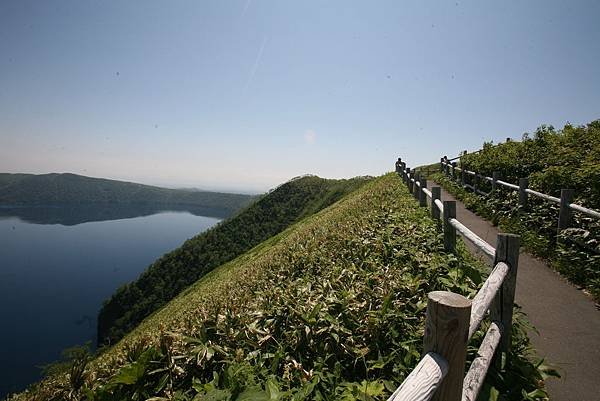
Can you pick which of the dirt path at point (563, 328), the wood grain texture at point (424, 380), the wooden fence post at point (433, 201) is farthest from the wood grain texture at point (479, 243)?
the wood grain texture at point (424, 380)

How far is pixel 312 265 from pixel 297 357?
14.6 ft

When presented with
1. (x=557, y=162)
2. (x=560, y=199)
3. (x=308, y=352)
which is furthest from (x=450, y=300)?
(x=557, y=162)

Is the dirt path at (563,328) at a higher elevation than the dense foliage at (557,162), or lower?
lower

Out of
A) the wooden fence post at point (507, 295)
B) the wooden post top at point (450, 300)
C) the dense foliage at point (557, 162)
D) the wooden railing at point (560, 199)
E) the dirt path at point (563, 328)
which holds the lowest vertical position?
the dirt path at point (563, 328)

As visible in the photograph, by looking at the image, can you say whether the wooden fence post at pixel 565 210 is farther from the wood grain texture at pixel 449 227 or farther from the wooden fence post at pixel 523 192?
the wood grain texture at pixel 449 227

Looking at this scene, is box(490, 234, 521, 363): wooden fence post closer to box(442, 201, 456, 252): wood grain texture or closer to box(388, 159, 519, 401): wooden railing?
box(388, 159, 519, 401): wooden railing

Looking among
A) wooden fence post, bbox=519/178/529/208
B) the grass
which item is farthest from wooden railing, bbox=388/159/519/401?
wooden fence post, bbox=519/178/529/208

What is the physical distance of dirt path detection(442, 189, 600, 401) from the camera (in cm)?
350

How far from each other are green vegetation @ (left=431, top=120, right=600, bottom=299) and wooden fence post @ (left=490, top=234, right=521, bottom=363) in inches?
154

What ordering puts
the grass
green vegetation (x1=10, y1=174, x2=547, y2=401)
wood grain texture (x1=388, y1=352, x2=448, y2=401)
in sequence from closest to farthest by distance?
wood grain texture (x1=388, y1=352, x2=448, y2=401) < green vegetation (x1=10, y1=174, x2=547, y2=401) < the grass

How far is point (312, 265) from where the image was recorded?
833cm

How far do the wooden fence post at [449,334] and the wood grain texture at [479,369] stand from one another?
0.51 meters

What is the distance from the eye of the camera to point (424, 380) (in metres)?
1.58

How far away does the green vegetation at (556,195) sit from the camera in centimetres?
668
